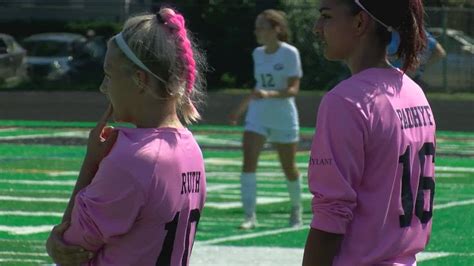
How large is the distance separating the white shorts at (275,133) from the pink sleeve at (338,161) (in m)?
7.66

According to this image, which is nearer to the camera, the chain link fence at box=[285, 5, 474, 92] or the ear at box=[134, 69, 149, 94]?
the ear at box=[134, 69, 149, 94]

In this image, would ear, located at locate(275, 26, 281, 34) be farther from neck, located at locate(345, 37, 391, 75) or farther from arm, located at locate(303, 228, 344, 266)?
arm, located at locate(303, 228, 344, 266)

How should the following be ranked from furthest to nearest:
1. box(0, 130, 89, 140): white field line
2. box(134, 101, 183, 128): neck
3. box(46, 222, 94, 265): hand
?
box(0, 130, 89, 140): white field line < box(134, 101, 183, 128): neck < box(46, 222, 94, 265): hand

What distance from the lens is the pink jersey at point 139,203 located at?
380 centimetres

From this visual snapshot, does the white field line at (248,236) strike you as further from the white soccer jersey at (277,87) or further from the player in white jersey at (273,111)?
the white soccer jersey at (277,87)

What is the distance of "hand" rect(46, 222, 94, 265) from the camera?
3.86 meters

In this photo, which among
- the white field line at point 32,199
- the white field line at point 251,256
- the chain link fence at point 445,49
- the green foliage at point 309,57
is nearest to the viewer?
the white field line at point 251,256

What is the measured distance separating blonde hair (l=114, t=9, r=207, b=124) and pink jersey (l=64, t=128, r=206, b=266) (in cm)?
14

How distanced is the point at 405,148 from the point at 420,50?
0.38 meters

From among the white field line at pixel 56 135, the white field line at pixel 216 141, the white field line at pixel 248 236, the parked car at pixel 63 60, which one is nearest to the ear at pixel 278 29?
the white field line at pixel 248 236

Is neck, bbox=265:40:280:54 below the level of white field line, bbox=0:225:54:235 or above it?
above

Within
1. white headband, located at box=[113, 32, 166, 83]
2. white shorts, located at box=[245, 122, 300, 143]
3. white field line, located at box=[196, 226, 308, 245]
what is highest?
white headband, located at box=[113, 32, 166, 83]

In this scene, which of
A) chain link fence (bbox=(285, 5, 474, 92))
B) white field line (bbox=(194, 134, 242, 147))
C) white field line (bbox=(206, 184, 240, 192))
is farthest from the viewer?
chain link fence (bbox=(285, 5, 474, 92))

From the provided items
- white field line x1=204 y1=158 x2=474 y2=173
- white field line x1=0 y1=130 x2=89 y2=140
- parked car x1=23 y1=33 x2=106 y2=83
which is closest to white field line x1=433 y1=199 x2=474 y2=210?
white field line x1=204 y1=158 x2=474 y2=173
